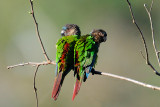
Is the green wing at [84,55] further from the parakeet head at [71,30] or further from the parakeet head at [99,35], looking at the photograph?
the parakeet head at [71,30]

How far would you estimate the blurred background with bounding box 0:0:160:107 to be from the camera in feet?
61.3

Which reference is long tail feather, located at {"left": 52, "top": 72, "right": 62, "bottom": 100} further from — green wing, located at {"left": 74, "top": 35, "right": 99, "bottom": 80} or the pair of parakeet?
green wing, located at {"left": 74, "top": 35, "right": 99, "bottom": 80}

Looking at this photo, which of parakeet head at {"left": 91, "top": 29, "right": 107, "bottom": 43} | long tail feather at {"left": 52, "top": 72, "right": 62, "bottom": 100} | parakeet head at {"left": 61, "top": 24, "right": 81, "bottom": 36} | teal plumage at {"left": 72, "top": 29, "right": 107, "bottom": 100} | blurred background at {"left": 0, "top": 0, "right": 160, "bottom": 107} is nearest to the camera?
long tail feather at {"left": 52, "top": 72, "right": 62, "bottom": 100}

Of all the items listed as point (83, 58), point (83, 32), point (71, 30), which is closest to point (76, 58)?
point (83, 58)

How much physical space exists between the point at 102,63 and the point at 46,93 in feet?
13.7

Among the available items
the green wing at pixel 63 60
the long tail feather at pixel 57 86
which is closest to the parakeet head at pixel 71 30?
the green wing at pixel 63 60

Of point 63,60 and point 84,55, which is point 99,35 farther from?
point 63,60

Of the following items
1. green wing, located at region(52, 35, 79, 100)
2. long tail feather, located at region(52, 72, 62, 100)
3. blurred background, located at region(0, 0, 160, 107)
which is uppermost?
green wing, located at region(52, 35, 79, 100)

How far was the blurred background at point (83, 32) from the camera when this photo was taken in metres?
18.7

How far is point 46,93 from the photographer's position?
17938 millimetres

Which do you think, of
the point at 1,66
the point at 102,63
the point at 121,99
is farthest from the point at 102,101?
the point at 1,66

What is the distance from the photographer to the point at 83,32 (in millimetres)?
22859

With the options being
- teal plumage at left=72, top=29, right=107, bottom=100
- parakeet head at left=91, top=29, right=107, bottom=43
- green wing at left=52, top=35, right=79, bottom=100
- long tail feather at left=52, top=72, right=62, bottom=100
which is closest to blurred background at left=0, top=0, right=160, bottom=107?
parakeet head at left=91, top=29, right=107, bottom=43

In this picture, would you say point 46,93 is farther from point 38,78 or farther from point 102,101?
point 38,78
